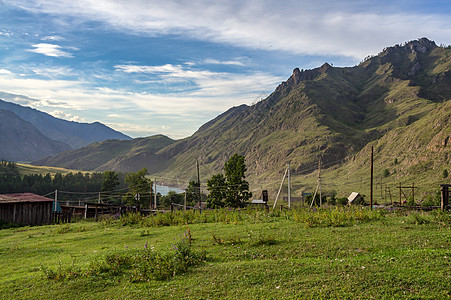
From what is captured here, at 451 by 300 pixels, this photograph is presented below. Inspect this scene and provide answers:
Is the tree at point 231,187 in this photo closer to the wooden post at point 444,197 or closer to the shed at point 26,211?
the shed at point 26,211

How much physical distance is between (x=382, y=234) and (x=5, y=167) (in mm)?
184938

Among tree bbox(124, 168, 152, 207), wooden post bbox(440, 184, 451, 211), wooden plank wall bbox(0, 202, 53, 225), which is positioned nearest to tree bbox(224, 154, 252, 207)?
tree bbox(124, 168, 152, 207)

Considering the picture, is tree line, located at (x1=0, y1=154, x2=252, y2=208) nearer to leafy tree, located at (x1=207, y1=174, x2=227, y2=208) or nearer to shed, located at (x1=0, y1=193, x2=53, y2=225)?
leafy tree, located at (x1=207, y1=174, x2=227, y2=208)

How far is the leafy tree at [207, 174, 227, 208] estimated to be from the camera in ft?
195

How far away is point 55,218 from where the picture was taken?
1193 inches

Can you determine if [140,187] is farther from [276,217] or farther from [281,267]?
[281,267]

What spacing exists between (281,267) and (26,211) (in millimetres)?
29427

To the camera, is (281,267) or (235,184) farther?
(235,184)

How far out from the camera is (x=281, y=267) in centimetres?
768

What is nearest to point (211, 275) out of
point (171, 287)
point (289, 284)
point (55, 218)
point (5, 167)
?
point (171, 287)

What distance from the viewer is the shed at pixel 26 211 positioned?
1110 inches

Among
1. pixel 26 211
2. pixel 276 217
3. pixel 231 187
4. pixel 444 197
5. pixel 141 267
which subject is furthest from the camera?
pixel 231 187

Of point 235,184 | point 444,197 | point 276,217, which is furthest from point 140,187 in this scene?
point 444,197

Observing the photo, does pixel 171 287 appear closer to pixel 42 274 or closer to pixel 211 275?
pixel 211 275
